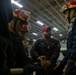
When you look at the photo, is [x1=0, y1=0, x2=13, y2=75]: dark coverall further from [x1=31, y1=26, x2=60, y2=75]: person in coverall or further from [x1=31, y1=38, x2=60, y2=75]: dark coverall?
[x1=31, y1=38, x2=60, y2=75]: dark coverall

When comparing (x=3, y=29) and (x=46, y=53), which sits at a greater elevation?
(x=3, y=29)

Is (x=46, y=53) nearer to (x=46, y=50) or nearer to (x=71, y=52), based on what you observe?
(x=46, y=50)

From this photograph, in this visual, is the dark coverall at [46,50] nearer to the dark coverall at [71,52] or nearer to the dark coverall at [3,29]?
the dark coverall at [71,52]

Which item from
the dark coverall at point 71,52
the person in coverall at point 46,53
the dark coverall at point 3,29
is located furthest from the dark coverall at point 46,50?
the dark coverall at point 3,29

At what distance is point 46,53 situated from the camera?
10.5 feet

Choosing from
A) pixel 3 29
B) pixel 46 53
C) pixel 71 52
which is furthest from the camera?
pixel 46 53

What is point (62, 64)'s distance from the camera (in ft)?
8.64

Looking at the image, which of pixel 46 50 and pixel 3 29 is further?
pixel 46 50

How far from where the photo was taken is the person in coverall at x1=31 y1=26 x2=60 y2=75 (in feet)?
9.91

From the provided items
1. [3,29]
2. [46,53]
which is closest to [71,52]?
[46,53]

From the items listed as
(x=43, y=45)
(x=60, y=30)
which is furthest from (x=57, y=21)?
(x=43, y=45)

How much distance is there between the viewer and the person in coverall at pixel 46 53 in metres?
3.02

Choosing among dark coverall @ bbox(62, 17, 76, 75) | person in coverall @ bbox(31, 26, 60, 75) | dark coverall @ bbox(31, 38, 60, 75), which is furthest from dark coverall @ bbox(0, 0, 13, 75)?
dark coverall @ bbox(31, 38, 60, 75)

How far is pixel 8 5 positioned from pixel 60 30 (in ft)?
23.1
